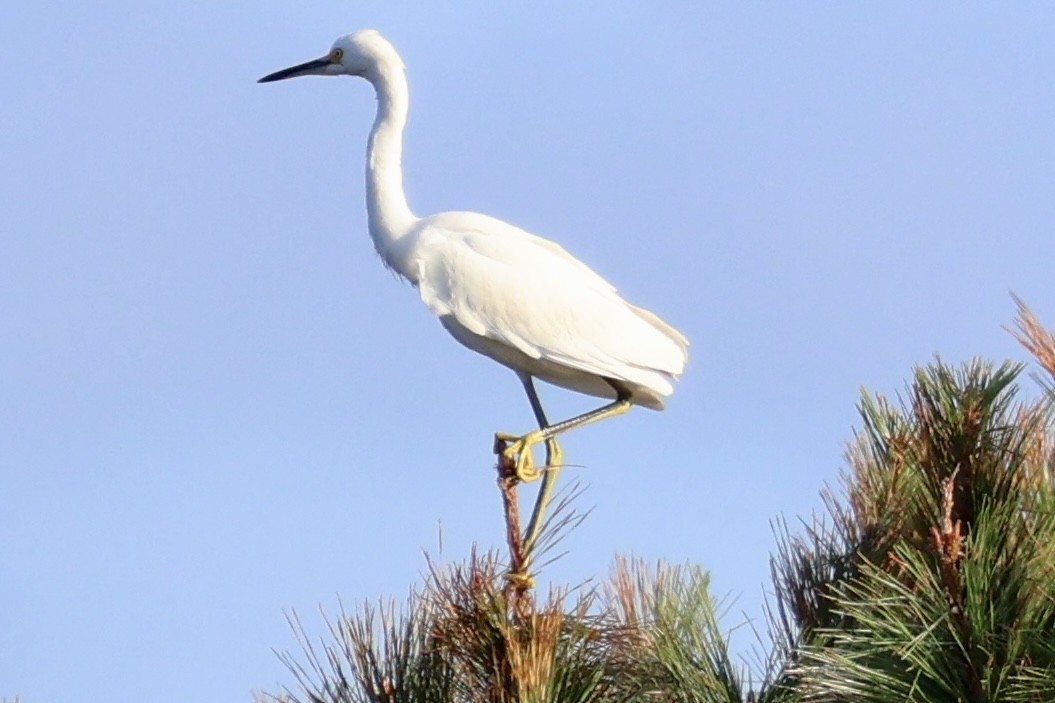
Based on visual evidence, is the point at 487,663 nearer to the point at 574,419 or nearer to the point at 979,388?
the point at 979,388

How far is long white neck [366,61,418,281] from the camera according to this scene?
238 inches

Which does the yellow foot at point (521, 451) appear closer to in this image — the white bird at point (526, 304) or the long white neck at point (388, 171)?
the white bird at point (526, 304)

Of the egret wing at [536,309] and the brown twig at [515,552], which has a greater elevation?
the egret wing at [536,309]

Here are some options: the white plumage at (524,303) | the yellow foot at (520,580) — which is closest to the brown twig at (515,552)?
the yellow foot at (520,580)

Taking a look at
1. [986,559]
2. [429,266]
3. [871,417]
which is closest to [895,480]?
[871,417]

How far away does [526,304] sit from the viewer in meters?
5.78

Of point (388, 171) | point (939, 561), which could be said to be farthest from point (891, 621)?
point (388, 171)

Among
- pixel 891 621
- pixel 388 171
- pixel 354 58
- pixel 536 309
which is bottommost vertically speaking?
pixel 891 621

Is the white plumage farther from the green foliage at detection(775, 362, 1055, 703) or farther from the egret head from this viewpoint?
the green foliage at detection(775, 362, 1055, 703)

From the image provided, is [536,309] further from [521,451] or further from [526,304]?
[521,451]

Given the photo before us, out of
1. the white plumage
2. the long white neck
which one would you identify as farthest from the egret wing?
the long white neck

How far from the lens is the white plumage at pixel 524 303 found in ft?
18.7

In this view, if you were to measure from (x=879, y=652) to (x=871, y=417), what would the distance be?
94 cm

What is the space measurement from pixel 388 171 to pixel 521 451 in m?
1.61
